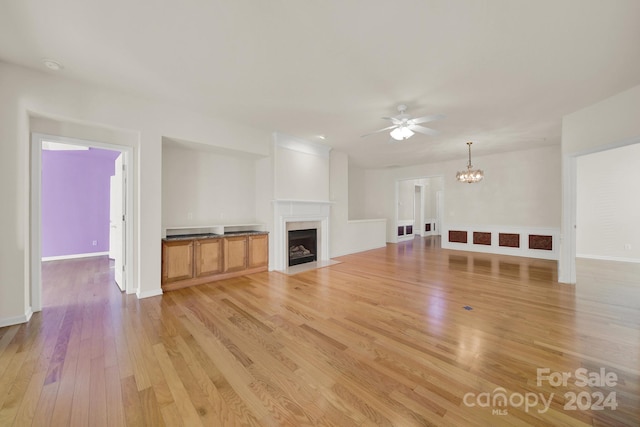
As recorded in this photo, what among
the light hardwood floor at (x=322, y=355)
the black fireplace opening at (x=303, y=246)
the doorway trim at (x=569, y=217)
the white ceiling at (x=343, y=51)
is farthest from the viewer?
the black fireplace opening at (x=303, y=246)

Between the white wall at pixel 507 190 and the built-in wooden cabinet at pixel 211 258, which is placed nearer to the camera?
the built-in wooden cabinet at pixel 211 258

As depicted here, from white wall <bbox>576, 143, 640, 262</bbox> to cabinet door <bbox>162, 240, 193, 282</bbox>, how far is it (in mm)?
8601

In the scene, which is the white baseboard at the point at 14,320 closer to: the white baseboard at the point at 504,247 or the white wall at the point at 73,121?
the white wall at the point at 73,121

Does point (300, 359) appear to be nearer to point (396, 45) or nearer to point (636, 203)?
point (396, 45)

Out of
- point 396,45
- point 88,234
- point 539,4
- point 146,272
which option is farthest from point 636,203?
point 88,234

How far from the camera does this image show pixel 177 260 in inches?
155

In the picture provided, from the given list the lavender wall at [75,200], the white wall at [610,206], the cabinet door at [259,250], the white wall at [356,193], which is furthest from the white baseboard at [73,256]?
the white wall at [610,206]

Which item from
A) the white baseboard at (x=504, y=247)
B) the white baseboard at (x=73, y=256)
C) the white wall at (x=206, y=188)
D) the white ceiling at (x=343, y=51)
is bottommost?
the white baseboard at (x=73, y=256)

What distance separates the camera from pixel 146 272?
3.58 meters

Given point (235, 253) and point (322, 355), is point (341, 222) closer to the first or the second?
point (235, 253)

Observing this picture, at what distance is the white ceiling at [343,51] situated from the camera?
6.33 feet

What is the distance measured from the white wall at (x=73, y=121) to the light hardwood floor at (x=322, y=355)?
0.52m

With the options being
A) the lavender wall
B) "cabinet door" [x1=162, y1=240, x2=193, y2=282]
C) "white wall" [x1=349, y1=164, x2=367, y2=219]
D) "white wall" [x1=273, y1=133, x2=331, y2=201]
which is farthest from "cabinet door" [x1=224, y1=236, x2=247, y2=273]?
"white wall" [x1=349, y1=164, x2=367, y2=219]

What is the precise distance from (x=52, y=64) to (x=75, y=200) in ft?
16.7
